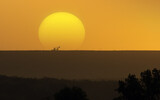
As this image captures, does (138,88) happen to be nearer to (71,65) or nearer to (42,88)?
(42,88)

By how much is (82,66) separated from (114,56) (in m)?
31.7

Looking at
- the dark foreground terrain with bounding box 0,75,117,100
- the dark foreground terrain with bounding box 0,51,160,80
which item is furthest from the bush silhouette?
the dark foreground terrain with bounding box 0,51,160,80

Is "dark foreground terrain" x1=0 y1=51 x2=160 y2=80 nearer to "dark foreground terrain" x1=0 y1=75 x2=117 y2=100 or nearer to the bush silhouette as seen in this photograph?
"dark foreground terrain" x1=0 y1=75 x2=117 y2=100

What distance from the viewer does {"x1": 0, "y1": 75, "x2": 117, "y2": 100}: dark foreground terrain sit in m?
95.4

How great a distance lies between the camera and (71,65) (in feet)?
513

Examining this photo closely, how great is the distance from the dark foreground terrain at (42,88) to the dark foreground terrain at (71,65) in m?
11.8

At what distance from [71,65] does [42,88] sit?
178 ft

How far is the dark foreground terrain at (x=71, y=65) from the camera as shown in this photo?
13269cm

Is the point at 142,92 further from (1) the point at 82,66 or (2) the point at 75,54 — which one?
(2) the point at 75,54

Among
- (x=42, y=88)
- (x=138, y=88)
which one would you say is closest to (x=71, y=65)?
(x=42, y=88)

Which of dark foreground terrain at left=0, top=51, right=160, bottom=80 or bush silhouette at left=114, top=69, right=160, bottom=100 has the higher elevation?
dark foreground terrain at left=0, top=51, right=160, bottom=80

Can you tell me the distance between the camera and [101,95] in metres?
100

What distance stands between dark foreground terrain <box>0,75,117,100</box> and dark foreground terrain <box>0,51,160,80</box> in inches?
465

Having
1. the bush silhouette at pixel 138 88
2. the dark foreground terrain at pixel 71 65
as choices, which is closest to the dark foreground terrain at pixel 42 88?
the dark foreground terrain at pixel 71 65
